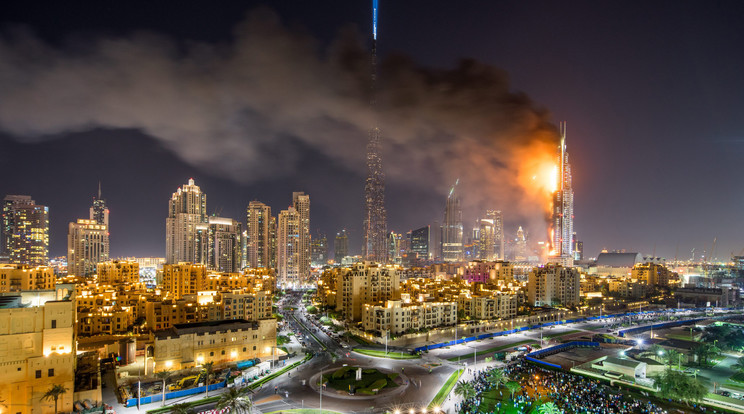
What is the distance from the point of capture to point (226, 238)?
416 ft

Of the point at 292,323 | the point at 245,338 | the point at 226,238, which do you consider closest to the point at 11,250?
the point at 226,238

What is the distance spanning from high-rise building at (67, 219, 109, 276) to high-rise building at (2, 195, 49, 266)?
12041 mm

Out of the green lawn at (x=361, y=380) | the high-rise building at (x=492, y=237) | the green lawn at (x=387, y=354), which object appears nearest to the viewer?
the green lawn at (x=361, y=380)

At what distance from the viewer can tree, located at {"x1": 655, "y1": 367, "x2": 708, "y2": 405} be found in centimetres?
2752

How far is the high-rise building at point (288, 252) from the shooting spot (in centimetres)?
12712

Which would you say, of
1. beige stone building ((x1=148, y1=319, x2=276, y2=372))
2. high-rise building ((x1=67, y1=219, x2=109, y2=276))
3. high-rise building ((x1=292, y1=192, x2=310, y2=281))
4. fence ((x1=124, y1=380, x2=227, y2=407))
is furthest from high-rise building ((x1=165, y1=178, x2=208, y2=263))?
fence ((x1=124, y1=380, x2=227, y2=407))

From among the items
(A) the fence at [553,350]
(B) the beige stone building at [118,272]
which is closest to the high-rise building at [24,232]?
(B) the beige stone building at [118,272]

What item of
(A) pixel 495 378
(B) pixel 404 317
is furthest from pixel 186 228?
(A) pixel 495 378

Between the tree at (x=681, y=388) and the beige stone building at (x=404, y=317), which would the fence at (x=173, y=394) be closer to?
the beige stone building at (x=404, y=317)

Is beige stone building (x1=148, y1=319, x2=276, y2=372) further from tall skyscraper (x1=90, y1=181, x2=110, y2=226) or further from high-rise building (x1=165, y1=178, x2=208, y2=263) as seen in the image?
tall skyscraper (x1=90, y1=181, x2=110, y2=226)

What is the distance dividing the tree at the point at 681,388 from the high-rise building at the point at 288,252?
106 m

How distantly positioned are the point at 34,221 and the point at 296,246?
6647cm

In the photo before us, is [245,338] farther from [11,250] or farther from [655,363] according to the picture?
[11,250]

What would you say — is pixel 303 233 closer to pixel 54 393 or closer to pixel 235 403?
pixel 54 393
